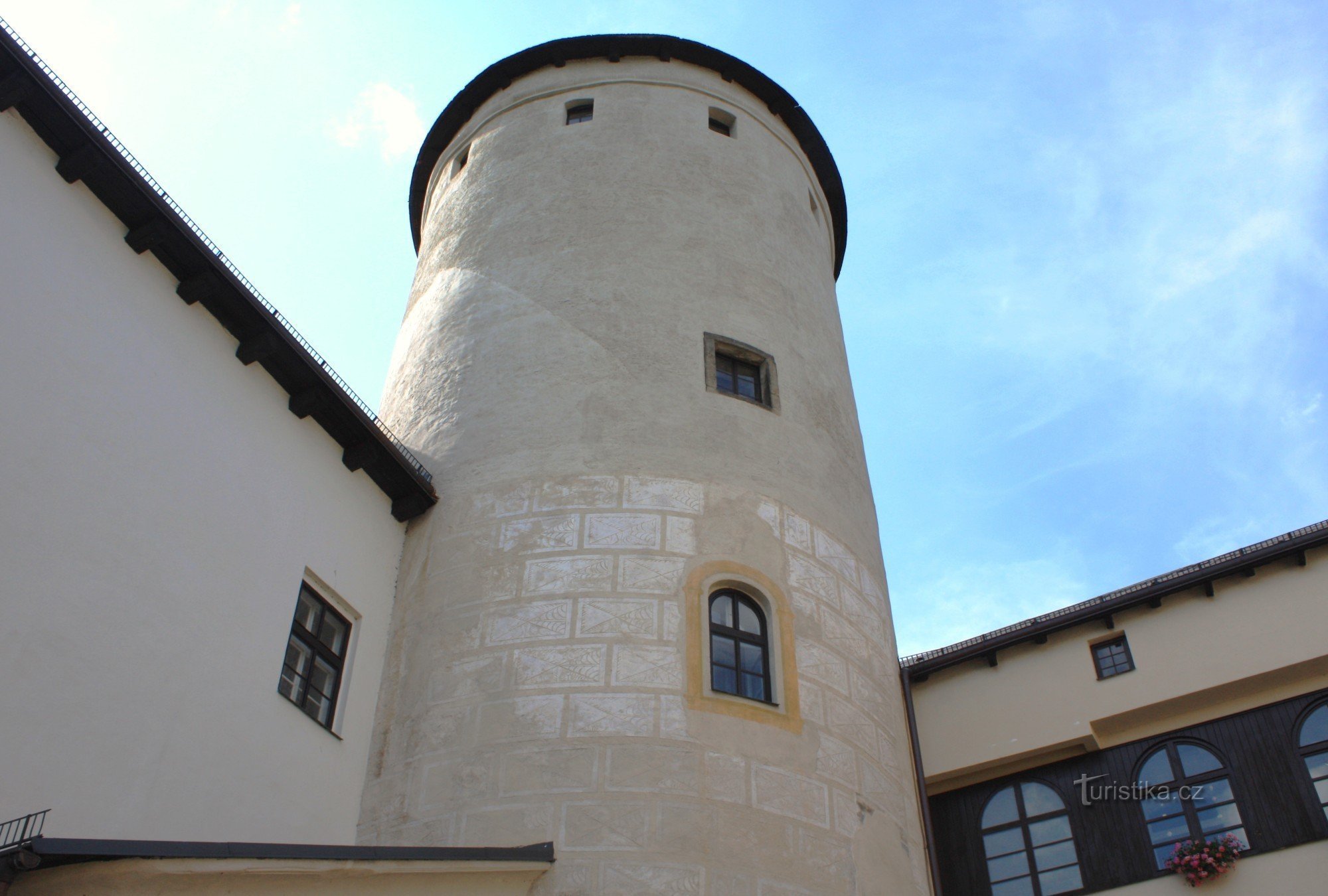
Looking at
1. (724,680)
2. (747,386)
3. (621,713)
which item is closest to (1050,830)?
(724,680)

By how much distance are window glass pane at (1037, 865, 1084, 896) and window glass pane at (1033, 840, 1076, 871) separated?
6cm

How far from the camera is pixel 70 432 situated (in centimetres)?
865

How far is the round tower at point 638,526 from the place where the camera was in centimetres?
989

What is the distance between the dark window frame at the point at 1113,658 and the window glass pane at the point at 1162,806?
4.29 ft

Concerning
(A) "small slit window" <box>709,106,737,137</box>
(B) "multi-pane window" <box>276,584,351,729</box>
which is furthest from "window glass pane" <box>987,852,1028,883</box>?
(A) "small slit window" <box>709,106,737,137</box>

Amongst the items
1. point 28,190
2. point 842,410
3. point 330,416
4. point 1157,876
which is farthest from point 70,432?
point 1157,876

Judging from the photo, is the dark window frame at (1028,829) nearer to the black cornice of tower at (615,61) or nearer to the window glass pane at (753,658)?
the window glass pane at (753,658)

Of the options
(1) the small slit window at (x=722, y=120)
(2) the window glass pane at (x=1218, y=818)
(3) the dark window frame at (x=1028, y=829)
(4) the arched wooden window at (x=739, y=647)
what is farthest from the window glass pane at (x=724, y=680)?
(1) the small slit window at (x=722, y=120)

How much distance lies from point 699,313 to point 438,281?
3507mm

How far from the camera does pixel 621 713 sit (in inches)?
401

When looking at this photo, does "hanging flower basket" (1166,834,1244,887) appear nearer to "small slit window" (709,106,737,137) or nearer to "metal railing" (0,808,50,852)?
"metal railing" (0,808,50,852)

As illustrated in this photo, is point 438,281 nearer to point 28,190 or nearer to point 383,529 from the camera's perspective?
point 383,529

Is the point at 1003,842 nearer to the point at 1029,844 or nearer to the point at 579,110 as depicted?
the point at 1029,844

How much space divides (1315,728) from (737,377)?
6399 millimetres
